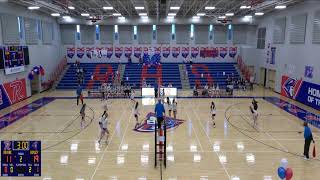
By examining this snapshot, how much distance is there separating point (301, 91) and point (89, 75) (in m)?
24.8

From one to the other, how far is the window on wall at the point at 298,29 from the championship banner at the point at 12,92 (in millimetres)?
26192

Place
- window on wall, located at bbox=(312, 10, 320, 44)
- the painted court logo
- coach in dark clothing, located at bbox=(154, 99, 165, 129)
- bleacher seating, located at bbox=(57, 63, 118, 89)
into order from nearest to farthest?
1. coach in dark clothing, located at bbox=(154, 99, 165, 129)
2. the painted court logo
3. window on wall, located at bbox=(312, 10, 320, 44)
4. bleacher seating, located at bbox=(57, 63, 118, 89)

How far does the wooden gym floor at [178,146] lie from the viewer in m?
11.7

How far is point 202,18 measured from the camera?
130 feet

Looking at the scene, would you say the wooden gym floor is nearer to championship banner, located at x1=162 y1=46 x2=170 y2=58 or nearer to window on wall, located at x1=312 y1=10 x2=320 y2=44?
window on wall, located at x1=312 y1=10 x2=320 y2=44

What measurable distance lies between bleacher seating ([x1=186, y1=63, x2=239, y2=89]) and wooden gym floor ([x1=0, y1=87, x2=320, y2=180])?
1228cm

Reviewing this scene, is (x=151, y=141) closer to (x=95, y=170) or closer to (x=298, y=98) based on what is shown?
(x=95, y=170)

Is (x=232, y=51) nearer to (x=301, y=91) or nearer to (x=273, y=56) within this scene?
(x=273, y=56)

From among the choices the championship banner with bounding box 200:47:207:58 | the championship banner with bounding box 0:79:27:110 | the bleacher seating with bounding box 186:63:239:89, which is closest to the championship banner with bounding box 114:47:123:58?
the bleacher seating with bounding box 186:63:239:89

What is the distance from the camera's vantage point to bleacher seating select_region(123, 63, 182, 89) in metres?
35.6

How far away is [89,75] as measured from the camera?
123 ft

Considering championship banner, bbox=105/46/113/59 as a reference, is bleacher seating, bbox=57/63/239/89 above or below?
below

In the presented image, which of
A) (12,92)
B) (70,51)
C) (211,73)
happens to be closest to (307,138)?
(12,92)
